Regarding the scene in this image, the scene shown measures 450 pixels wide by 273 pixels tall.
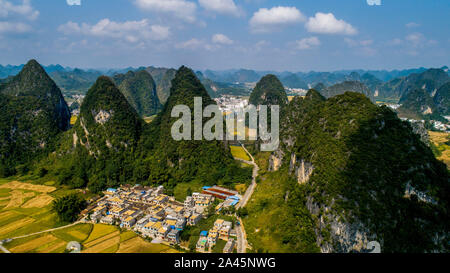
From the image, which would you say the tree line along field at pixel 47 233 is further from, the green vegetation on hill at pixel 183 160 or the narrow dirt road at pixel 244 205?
the green vegetation on hill at pixel 183 160

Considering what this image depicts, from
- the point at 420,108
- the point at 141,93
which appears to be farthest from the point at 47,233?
the point at 420,108

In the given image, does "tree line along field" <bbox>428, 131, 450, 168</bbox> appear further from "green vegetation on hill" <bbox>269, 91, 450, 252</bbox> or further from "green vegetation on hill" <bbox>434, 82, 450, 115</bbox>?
"green vegetation on hill" <bbox>434, 82, 450, 115</bbox>

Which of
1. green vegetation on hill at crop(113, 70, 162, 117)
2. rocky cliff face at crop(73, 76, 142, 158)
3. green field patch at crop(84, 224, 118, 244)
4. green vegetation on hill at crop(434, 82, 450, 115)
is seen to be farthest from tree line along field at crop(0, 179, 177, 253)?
green vegetation on hill at crop(434, 82, 450, 115)

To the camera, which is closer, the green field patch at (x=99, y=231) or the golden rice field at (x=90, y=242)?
the golden rice field at (x=90, y=242)

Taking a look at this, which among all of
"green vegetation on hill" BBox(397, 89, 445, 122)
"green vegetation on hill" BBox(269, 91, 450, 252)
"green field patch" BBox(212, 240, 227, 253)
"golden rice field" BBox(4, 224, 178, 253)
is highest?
"green vegetation on hill" BBox(397, 89, 445, 122)

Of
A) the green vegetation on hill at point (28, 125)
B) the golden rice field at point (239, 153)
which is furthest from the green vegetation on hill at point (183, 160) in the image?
the green vegetation on hill at point (28, 125)

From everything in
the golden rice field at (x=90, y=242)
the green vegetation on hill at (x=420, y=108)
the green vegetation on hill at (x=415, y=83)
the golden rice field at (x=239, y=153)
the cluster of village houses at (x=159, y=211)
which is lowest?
the golden rice field at (x=90, y=242)

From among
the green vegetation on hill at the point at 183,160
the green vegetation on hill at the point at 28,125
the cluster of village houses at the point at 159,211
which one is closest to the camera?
the cluster of village houses at the point at 159,211
